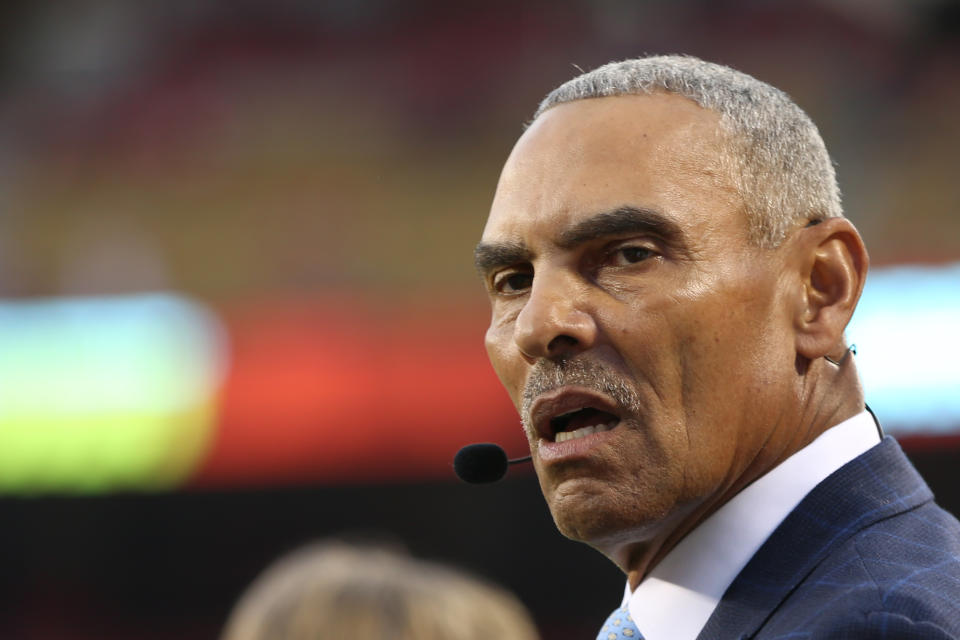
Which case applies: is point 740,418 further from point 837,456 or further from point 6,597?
point 6,597

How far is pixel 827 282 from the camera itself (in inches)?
76.8

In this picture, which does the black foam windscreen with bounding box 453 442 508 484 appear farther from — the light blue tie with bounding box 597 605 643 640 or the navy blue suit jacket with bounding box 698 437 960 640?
the navy blue suit jacket with bounding box 698 437 960 640

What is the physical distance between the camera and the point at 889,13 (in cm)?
973

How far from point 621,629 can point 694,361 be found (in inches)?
17.2

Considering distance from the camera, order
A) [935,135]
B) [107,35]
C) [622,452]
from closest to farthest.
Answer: [622,452], [935,135], [107,35]

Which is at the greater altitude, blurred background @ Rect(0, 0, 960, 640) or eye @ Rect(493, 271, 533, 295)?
blurred background @ Rect(0, 0, 960, 640)

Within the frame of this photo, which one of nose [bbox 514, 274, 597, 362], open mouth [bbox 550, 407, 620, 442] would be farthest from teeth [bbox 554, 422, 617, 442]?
nose [bbox 514, 274, 597, 362]

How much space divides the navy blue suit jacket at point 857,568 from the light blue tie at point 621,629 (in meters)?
0.19

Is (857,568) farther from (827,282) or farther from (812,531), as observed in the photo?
(827,282)

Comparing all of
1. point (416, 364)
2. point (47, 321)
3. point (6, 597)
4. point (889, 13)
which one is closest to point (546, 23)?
point (889, 13)

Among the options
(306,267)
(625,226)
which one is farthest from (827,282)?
(306,267)

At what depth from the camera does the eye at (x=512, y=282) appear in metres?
2.04

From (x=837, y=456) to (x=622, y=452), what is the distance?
1.05 ft

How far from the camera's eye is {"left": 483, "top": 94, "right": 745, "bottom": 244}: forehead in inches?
73.5
